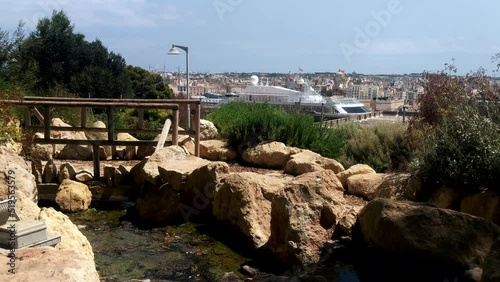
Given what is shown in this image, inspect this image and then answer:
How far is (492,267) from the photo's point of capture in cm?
292

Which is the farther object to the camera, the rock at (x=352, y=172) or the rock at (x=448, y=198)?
the rock at (x=352, y=172)

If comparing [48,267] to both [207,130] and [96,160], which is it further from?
[207,130]

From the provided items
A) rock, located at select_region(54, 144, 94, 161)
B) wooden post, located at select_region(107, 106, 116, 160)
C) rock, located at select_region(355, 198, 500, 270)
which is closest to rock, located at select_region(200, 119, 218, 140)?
rock, located at select_region(54, 144, 94, 161)

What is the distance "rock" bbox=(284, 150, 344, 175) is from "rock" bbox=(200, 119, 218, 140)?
7.85 feet

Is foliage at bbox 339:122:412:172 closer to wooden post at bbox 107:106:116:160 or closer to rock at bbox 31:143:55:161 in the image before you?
wooden post at bbox 107:106:116:160

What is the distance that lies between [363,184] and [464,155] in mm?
1603

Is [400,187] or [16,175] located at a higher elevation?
[16,175]

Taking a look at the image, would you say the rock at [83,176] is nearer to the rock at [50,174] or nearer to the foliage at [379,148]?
the rock at [50,174]

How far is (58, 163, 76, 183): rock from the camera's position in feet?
25.0

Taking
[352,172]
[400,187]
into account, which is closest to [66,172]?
[352,172]

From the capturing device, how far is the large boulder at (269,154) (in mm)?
8516

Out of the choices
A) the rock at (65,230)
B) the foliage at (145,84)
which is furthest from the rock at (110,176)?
the foliage at (145,84)

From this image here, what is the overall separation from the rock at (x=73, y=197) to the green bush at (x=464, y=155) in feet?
14.6

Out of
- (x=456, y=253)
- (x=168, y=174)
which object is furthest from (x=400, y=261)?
(x=168, y=174)
